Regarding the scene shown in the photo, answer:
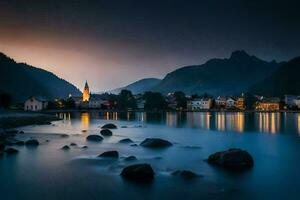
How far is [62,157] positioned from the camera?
36.2 m

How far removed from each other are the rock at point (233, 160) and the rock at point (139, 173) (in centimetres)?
676

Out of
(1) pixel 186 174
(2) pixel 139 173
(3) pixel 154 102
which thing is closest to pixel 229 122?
(1) pixel 186 174

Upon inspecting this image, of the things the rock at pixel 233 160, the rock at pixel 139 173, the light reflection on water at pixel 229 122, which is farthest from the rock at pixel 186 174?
the light reflection on water at pixel 229 122

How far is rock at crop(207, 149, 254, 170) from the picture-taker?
99.2 feet

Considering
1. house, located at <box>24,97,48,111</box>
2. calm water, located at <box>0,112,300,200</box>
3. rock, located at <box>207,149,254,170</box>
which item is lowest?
calm water, located at <box>0,112,300,200</box>

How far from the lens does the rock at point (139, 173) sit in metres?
26.2

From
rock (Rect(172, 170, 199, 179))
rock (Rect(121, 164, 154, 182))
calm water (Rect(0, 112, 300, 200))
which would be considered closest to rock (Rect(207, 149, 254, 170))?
calm water (Rect(0, 112, 300, 200))

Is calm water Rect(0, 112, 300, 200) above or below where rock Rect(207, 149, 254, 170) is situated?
below

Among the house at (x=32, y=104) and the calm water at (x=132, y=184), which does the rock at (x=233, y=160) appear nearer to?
the calm water at (x=132, y=184)

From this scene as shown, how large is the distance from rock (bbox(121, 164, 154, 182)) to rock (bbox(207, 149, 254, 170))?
→ 6.76 m

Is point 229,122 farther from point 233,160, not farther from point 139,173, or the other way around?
point 139,173

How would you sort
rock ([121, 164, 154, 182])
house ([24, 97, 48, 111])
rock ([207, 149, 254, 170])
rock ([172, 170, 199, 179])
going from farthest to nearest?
1. house ([24, 97, 48, 111])
2. rock ([207, 149, 254, 170])
3. rock ([172, 170, 199, 179])
4. rock ([121, 164, 154, 182])

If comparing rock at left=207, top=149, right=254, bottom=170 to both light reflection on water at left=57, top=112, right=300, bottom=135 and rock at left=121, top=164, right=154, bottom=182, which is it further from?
light reflection on water at left=57, top=112, right=300, bottom=135

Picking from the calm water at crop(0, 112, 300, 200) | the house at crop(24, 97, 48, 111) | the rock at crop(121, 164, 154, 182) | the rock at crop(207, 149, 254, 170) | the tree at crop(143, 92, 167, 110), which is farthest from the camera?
the tree at crop(143, 92, 167, 110)
